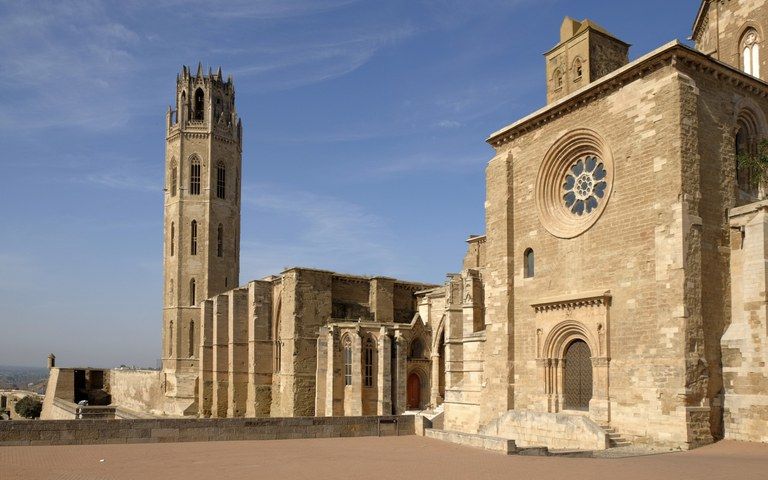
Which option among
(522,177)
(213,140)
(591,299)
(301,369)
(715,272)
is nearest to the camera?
(715,272)

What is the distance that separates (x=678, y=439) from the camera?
52.2ft

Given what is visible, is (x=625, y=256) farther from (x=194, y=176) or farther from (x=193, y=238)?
(x=194, y=176)

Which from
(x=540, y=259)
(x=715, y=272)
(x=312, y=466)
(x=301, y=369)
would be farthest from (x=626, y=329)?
(x=301, y=369)

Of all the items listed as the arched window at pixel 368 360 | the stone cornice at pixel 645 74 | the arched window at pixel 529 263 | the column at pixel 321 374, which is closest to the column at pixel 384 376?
the arched window at pixel 368 360

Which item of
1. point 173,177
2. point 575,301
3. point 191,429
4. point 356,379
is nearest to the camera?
point 191,429

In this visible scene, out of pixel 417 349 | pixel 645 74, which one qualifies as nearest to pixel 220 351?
pixel 417 349

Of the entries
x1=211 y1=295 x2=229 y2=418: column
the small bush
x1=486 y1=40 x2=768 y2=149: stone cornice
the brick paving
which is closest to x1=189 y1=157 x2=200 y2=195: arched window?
x1=211 y1=295 x2=229 y2=418: column

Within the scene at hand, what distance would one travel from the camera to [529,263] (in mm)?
21891

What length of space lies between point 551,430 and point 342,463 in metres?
6.24

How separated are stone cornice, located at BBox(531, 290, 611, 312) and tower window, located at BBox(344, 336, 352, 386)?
53.2ft

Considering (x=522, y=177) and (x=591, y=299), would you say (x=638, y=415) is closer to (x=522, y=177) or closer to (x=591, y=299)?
(x=591, y=299)

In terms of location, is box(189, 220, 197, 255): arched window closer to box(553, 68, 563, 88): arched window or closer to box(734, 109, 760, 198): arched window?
box(553, 68, 563, 88): arched window

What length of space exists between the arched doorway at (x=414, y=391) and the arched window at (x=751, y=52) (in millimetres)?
21338

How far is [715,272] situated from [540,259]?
533 centimetres
